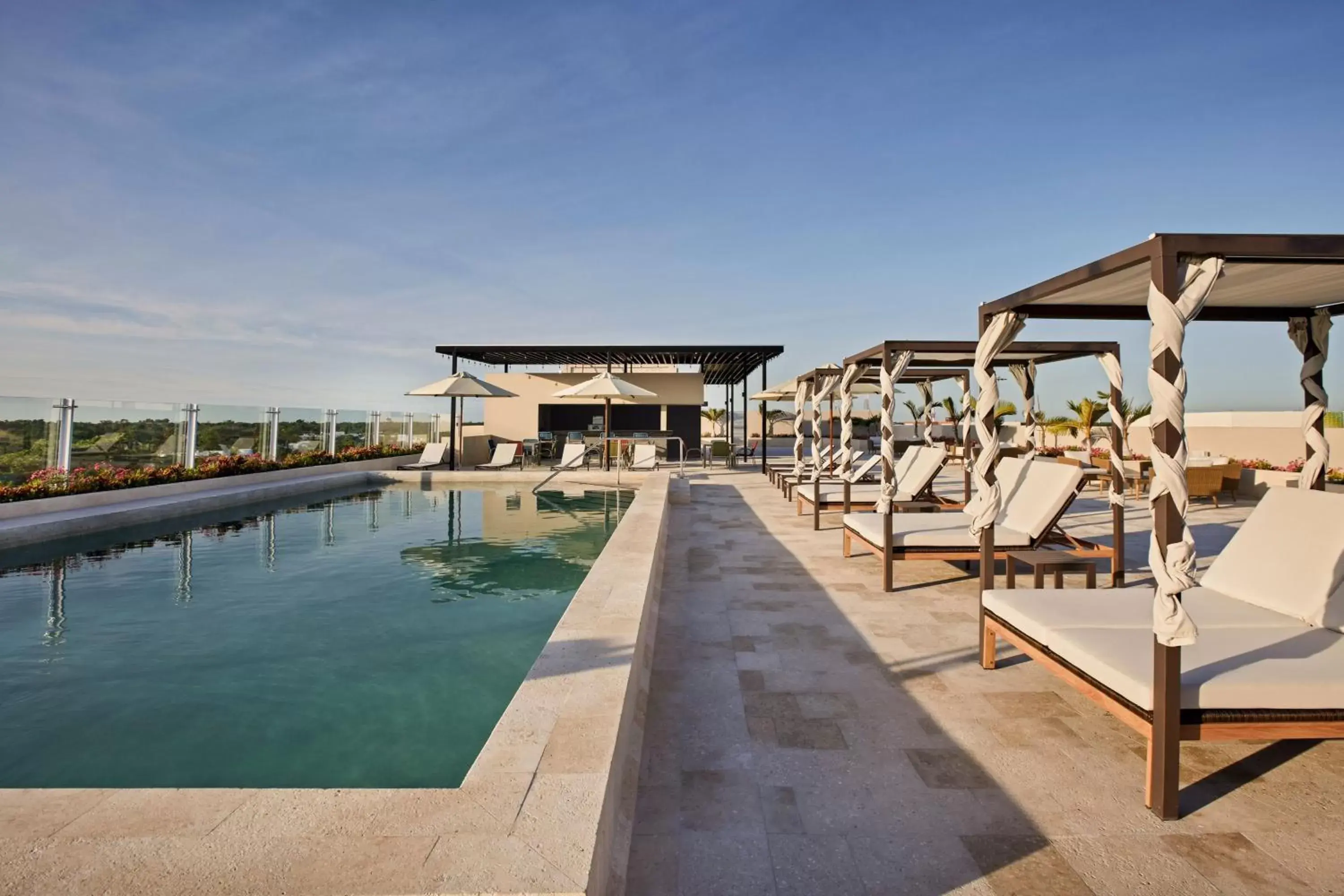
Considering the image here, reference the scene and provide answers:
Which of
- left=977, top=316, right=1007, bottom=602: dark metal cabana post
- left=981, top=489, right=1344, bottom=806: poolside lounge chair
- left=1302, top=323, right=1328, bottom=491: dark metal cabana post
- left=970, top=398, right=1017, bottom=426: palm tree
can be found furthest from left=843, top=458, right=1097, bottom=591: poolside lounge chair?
left=970, top=398, right=1017, bottom=426: palm tree

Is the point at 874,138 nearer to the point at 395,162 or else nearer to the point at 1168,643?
the point at 395,162

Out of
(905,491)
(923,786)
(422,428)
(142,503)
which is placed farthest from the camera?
(422,428)

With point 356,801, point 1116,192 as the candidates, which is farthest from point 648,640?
point 1116,192

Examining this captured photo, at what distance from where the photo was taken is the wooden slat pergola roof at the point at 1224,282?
223 cm

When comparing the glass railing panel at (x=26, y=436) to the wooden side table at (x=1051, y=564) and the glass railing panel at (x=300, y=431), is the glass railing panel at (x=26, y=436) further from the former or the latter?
→ the wooden side table at (x=1051, y=564)

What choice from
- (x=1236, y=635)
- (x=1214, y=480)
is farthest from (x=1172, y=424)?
(x=1214, y=480)

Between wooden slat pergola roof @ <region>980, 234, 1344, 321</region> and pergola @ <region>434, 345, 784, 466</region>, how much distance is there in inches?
454

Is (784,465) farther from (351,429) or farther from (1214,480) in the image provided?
(351,429)

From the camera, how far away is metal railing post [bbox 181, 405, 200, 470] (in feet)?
36.7

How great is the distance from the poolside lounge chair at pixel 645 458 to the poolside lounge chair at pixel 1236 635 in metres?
10.8

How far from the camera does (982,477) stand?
4.00 metres

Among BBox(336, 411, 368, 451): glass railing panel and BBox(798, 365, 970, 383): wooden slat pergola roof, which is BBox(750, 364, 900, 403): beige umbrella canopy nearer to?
BBox(798, 365, 970, 383): wooden slat pergola roof

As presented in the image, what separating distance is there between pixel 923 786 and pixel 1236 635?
1723mm

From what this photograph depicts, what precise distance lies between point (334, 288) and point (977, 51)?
19.2 meters
